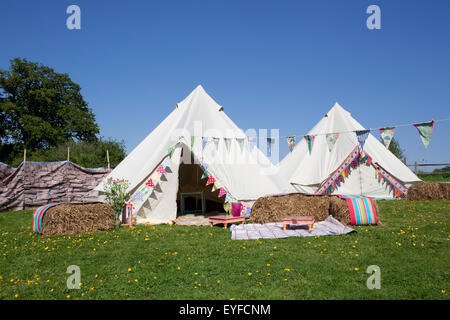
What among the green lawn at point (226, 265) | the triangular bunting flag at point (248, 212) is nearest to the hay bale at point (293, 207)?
the triangular bunting flag at point (248, 212)

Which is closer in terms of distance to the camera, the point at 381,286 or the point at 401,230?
the point at 381,286

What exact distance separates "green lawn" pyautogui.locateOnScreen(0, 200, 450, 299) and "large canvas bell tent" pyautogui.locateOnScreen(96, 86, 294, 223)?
1570mm

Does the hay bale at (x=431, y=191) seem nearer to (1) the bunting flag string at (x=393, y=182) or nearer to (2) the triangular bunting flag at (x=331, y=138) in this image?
(1) the bunting flag string at (x=393, y=182)

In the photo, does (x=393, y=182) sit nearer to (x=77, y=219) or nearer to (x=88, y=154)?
(x=77, y=219)

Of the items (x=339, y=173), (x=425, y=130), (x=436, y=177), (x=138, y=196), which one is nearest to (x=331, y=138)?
(x=339, y=173)

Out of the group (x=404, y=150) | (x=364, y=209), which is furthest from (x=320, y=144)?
(x=404, y=150)

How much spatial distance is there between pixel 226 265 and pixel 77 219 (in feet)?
12.3

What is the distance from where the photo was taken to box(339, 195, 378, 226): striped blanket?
5984 mm

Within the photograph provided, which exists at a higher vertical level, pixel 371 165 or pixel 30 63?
pixel 30 63

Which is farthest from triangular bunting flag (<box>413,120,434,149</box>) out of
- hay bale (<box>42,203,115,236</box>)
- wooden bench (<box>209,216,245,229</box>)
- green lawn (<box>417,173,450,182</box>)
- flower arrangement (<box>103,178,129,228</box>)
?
green lawn (<box>417,173,450,182</box>)

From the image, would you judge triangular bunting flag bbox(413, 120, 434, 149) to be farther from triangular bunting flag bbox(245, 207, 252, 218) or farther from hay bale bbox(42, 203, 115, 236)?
hay bale bbox(42, 203, 115, 236)

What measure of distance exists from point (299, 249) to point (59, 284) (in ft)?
10.2

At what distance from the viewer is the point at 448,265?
3.43 meters
